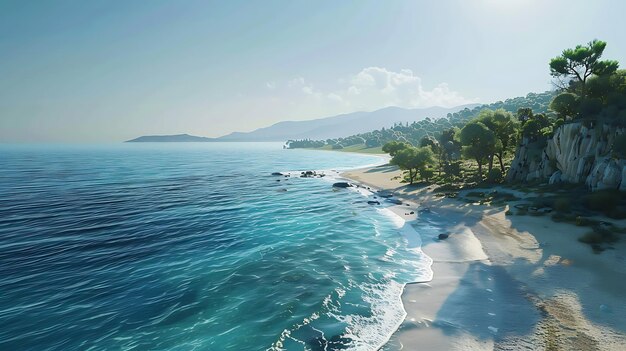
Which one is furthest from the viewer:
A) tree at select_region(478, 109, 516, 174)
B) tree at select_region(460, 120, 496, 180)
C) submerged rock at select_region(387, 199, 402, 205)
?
tree at select_region(478, 109, 516, 174)

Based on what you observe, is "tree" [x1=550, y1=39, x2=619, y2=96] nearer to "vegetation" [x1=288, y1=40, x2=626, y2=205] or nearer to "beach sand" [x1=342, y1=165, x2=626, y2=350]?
"vegetation" [x1=288, y1=40, x2=626, y2=205]

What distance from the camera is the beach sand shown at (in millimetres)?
15633

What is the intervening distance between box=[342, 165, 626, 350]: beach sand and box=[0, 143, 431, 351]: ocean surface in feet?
6.96

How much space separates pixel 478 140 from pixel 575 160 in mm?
17542

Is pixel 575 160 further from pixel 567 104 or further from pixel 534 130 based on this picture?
pixel 534 130

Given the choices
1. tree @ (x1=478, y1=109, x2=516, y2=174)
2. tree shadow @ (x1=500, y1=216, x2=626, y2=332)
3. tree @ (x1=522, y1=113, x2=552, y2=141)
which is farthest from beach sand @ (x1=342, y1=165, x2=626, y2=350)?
tree @ (x1=478, y1=109, x2=516, y2=174)

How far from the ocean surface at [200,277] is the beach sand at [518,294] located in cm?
212

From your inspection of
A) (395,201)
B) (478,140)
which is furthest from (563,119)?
(395,201)

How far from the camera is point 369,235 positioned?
36.5m

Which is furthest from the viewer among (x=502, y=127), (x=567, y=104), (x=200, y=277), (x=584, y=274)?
(x=502, y=127)

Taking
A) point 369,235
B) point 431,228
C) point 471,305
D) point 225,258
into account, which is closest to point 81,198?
point 225,258

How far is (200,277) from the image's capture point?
25219 millimetres

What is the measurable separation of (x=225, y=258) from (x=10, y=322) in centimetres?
1558

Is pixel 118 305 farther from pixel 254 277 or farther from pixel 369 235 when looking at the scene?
pixel 369 235
